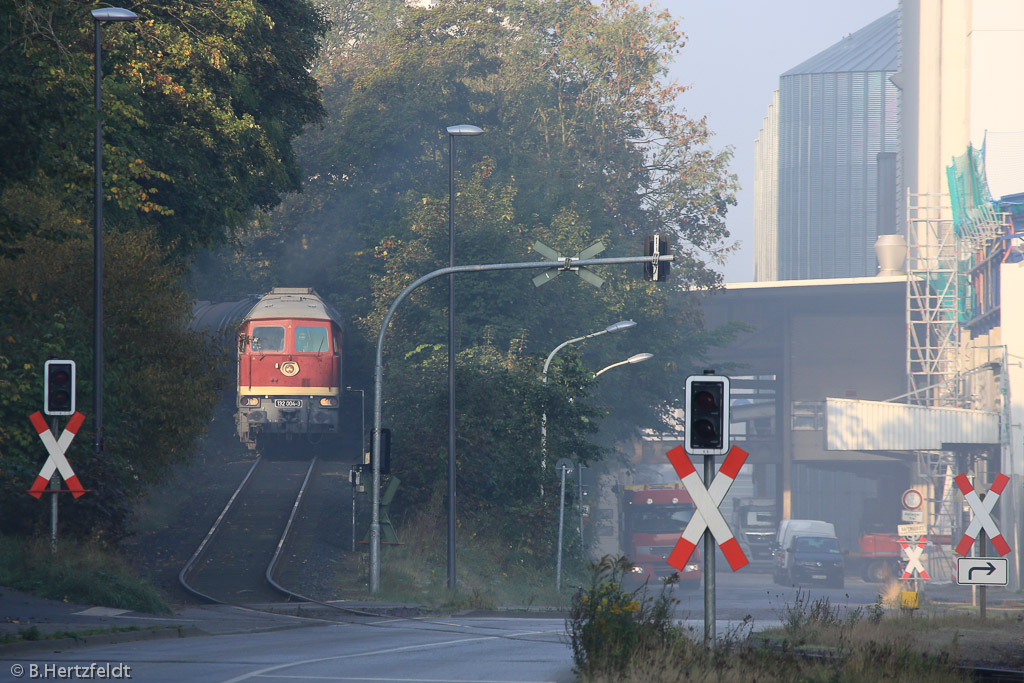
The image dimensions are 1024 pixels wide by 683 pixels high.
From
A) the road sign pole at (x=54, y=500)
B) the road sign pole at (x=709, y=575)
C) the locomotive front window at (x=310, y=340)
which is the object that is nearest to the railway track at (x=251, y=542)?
the locomotive front window at (x=310, y=340)

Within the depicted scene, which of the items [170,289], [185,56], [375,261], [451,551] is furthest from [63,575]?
[375,261]

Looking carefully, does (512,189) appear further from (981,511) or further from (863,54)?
(863,54)

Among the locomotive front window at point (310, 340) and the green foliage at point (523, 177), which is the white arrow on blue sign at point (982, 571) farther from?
the green foliage at point (523, 177)

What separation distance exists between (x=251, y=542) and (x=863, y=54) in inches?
4620

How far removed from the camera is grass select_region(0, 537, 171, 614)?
19.1 metres

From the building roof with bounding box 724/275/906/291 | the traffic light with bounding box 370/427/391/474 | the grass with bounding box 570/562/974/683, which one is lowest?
the grass with bounding box 570/562/974/683

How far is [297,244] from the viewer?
5997 centimetres

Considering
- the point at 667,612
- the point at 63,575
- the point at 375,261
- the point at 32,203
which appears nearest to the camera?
the point at 667,612

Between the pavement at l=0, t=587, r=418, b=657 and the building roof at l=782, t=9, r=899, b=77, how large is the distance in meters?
118

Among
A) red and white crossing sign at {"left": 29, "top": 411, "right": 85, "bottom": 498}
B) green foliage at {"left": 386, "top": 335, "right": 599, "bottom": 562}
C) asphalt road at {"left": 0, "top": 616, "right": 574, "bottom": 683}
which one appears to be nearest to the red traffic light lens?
asphalt road at {"left": 0, "top": 616, "right": 574, "bottom": 683}

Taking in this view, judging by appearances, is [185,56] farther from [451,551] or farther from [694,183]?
[694,183]

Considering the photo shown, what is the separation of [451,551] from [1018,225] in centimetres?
4006

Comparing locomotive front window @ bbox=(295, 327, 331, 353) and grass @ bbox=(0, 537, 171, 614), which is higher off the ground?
locomotive front window @ bbox=(295, 327, 331, 353)

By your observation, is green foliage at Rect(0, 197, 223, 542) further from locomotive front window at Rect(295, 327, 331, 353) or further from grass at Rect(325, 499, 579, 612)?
locomotive front window at Rect(295, 327, 331, 353)
